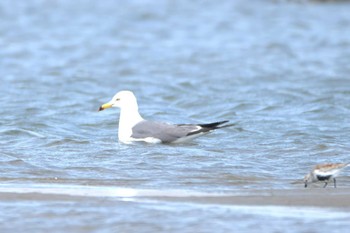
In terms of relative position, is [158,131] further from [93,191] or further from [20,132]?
[93,191]

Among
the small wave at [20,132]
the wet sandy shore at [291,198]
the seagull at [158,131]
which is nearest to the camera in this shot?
the wet sandy shore at [291,198]

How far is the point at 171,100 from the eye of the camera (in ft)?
50.8

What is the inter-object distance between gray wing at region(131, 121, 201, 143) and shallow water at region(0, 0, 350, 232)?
197 mm

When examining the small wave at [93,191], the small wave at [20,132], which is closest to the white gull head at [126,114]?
the small wave at [20,132]

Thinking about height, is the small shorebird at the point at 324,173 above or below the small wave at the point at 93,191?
above

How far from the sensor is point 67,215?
7004mm

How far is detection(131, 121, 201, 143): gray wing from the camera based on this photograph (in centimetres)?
1127

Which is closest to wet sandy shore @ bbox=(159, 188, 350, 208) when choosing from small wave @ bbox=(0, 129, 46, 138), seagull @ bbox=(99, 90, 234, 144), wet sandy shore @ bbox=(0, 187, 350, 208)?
wet sandy shore @ bbox=(0, 187, 350, 208)

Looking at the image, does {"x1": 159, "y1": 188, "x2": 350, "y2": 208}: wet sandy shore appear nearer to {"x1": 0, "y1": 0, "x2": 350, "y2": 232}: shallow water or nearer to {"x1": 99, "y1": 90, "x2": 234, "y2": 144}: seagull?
{"x1": 0, "y1": 0, "x2": 350, "y2": 232}: shallow water

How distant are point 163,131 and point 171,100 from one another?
419 cm

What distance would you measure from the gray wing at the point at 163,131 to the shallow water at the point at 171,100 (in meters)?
0.20

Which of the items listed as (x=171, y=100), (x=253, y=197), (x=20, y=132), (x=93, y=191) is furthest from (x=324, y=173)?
(x=171, y=100)

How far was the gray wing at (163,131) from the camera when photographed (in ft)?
37.0

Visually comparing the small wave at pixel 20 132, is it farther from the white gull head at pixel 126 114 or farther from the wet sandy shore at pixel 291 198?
the wet sandy shore at pixel 291 198
